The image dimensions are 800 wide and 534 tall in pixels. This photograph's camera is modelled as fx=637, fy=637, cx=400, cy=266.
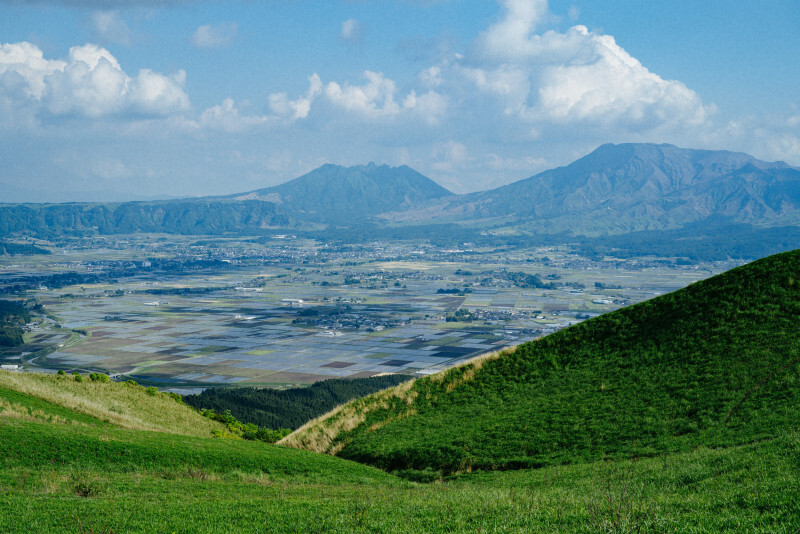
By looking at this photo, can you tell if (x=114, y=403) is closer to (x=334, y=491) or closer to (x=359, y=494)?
(x=334, y=491)

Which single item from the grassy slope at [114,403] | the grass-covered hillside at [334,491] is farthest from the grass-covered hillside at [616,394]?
the grassy slope at [114,403]

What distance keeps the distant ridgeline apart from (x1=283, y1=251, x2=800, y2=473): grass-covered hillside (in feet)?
108

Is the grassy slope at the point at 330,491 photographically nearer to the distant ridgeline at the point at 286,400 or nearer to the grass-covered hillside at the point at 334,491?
the grass-covered hillside at the point at 334,491

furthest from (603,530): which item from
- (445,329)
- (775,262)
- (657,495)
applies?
(445,329)

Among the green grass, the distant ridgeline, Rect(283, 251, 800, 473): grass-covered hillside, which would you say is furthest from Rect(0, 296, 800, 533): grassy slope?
the distant ridgeline

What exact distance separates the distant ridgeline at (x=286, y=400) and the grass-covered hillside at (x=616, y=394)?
32.8 metres

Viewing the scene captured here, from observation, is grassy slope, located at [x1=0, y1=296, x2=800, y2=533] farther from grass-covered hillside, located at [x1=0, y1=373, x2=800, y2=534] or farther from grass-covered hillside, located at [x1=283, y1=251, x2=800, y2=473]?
grass-covered hillside, located at [x1=283, y1=251, x2=800, y2=473]

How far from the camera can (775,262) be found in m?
36.5

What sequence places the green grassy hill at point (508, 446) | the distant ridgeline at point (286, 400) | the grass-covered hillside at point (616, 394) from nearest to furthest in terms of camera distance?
the green grassy hill at point (508, 446) < the grass-covered hillside at point (616, 394) < the distant ridgeline at point (286, 400)

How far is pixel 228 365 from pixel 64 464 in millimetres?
91769

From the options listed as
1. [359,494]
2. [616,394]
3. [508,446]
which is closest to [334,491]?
[359,494]

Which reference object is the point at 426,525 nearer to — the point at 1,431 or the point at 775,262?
the point at 1,431

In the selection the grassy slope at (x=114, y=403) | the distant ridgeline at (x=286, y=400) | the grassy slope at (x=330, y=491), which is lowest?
the distant ridgeline at (x=286, y=400)

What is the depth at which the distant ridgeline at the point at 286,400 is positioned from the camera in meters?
66.2
